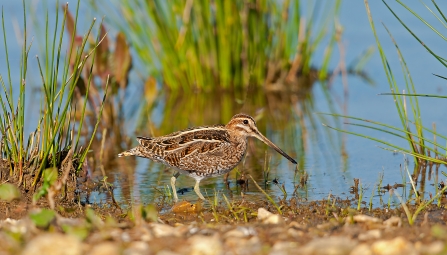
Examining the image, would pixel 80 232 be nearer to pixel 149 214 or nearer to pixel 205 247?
pixel 205 247

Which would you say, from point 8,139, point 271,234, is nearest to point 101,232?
point 271,234

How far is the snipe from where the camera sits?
7.56m

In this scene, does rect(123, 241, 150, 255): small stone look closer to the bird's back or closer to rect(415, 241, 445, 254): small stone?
rect(415, 241, 445, 254): small stone

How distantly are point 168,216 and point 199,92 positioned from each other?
5356 millimetres

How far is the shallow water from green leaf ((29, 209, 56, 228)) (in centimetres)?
230

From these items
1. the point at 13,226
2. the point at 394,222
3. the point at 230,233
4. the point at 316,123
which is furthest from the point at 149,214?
the point at 316,123

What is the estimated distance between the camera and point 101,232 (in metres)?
4.60

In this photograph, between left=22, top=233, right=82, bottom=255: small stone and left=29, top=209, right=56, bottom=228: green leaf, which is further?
left=29, top=209, right=56, bottom=228: green leaf

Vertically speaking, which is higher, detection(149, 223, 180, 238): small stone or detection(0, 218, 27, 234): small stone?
detection(0, 218, 27, 234): small stone

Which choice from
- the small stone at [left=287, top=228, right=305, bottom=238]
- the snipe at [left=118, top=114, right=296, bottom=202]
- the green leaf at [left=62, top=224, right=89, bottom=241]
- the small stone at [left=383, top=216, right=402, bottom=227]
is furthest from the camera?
the snipe at [left=118, top=114, right=296, bottom=202]

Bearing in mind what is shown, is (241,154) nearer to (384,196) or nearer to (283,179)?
(283,179)

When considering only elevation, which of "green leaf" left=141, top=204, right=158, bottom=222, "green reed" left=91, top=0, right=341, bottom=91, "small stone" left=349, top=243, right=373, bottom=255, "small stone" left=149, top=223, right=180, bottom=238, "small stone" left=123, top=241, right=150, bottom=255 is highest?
"green reed" left=91, top=0, right=341, bottom=91

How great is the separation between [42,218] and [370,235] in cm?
199

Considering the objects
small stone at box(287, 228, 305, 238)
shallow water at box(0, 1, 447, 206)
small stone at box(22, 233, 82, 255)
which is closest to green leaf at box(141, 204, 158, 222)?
small stone at box(287, 228, 305, 238)
